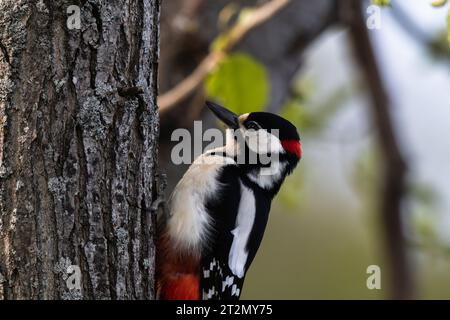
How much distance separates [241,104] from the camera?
11.4 feet

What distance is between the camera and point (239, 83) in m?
3.41

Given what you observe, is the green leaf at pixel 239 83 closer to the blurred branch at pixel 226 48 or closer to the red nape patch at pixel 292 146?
the blurred branch at pixel 226 48

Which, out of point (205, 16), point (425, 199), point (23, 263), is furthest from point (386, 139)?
point (23, 263)

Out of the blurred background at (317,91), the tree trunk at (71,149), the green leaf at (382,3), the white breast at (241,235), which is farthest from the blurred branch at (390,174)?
the tree trunk at (71,149)

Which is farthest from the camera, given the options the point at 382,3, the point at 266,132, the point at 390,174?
the point at 390,174

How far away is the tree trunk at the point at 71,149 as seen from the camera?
86.5 inches

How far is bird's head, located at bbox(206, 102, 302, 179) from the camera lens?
3242 mm

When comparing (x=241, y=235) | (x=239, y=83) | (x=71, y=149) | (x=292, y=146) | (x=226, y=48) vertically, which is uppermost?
(x=226, y=48)

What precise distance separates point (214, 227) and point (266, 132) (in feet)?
1.76

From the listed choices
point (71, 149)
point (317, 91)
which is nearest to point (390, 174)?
point (317, 91)

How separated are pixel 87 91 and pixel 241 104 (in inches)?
50.9

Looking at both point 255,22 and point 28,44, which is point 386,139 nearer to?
point 255,22

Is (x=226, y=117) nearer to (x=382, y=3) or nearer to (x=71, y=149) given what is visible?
(x=382, y=3)

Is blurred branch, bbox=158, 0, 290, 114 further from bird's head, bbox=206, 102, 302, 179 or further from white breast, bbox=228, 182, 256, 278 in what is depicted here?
white breast, bbox=228, 182, 256, 278
